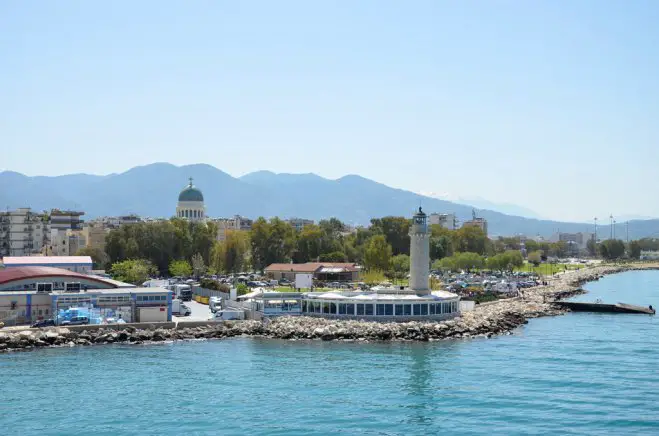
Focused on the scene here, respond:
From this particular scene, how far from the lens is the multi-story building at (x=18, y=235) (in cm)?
9131

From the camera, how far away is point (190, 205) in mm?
105062

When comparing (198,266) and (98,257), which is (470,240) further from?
(98,257)

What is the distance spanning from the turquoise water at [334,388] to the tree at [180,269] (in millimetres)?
30827

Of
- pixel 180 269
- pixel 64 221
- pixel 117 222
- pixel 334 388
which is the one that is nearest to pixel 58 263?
pixel 180 269

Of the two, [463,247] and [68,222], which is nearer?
[68,222]

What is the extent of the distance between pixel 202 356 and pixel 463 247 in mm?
82086

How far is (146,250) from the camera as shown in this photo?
7538cm

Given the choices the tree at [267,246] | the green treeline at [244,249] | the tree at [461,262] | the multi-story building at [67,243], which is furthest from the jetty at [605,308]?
the multi-story building at [67,243]

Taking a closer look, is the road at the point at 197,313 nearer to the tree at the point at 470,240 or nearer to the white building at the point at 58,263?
the white building at the point at 58,263

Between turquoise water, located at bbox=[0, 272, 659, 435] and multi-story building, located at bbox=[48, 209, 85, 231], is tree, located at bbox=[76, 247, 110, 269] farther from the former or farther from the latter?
turquoise water, located at bbox=[0, 272, 659, 435]

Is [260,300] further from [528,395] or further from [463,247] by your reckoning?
[463,247]

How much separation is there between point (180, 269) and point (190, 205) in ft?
117

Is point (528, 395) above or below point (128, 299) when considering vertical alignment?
below

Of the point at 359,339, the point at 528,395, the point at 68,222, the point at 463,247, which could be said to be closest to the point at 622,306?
the point at 359,339
